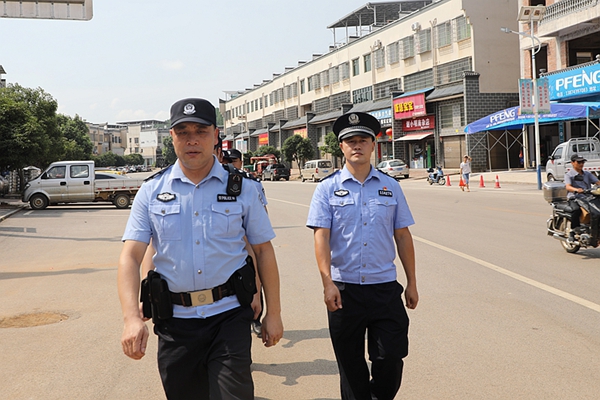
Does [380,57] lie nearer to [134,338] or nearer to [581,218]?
[581,218]

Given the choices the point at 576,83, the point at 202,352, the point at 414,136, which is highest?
the point at 576,83

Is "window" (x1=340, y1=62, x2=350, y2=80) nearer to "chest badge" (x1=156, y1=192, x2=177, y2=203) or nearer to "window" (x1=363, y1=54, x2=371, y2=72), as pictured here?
"window" (x1=363, y1=54, x2=371, y2=72)

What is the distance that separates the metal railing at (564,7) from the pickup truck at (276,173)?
1121 inches

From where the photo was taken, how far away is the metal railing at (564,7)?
33062 mm

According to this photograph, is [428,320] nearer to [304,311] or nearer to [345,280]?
[304,311]

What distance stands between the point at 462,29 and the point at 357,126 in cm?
4507

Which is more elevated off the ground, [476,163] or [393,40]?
[393,40]

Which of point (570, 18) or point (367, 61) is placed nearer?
point (570, 18)

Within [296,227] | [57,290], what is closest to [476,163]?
[296,227]

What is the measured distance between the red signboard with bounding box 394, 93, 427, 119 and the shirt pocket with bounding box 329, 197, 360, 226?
4628 cm

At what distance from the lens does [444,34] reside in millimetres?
47969

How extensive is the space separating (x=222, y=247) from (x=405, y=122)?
168ft

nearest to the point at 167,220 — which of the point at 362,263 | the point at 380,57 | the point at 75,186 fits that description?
the point at 362,263

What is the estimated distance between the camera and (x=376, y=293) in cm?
384
